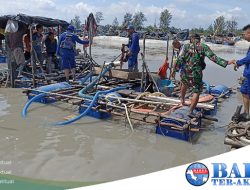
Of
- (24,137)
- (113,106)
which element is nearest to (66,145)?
(24,137)

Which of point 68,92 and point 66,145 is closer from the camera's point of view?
point 66,145

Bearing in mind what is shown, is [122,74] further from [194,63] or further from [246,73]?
[246,73]

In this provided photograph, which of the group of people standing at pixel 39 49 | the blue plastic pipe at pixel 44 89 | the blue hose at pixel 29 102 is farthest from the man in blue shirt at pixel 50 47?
the blue hose at pixel 29 102

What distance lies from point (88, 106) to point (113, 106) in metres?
0.62

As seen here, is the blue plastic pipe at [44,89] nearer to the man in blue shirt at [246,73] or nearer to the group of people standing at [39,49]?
the group of people standing at [39,49]

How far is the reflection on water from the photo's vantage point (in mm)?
4668

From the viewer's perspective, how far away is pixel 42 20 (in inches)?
444

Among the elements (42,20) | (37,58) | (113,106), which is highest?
(42,20)

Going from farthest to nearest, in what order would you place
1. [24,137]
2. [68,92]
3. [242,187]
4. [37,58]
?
1. [37,58]
2. [68,92]
3. [24,137]
4. [242,187]

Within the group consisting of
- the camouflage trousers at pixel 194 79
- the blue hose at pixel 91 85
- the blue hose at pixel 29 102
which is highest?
the camouflage trousers at pixel 194 79

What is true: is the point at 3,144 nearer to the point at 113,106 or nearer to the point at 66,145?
the point at 66,145

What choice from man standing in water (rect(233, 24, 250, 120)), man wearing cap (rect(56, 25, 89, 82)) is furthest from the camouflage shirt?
man wearing cap (rect(56, 25, 89, 82))

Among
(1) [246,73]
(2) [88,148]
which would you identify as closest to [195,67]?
(1) [246,73]

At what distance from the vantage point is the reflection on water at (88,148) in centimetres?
467
